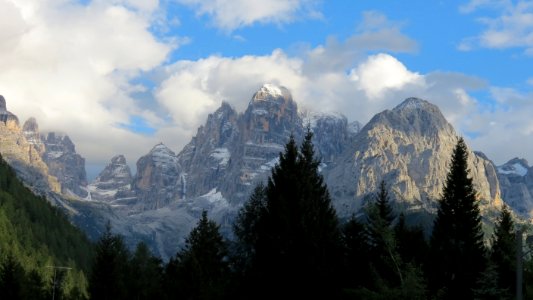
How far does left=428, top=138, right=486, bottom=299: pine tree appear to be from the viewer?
3362 inches

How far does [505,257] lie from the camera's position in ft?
190

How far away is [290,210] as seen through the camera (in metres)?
50.5

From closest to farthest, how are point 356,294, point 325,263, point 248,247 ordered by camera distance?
1. point 356,294
2. point 325,263
3. point 248,247

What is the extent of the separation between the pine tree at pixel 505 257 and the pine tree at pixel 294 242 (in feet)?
37.2

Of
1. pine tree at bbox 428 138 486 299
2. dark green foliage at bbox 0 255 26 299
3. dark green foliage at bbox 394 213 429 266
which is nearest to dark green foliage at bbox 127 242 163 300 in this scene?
dark green foliage at bbox 0 255 26 299

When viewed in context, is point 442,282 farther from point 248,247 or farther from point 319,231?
point 319,231

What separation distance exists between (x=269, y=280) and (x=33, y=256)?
162013 millimetres

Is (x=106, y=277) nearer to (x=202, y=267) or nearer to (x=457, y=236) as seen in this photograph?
(x=202, y=267)

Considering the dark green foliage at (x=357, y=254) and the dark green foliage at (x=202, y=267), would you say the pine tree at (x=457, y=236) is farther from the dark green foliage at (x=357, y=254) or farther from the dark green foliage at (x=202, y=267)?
the dark green foliage at (x=202, y=267)

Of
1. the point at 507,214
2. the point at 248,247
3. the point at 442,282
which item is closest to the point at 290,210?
the point at 248,247

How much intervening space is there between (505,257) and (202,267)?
36.0m

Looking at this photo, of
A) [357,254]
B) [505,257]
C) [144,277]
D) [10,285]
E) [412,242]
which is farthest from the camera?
[144,277]

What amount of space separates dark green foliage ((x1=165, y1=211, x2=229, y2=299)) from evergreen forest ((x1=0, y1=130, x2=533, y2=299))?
0.13 metres

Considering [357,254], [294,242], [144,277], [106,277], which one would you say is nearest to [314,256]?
[294,242]
